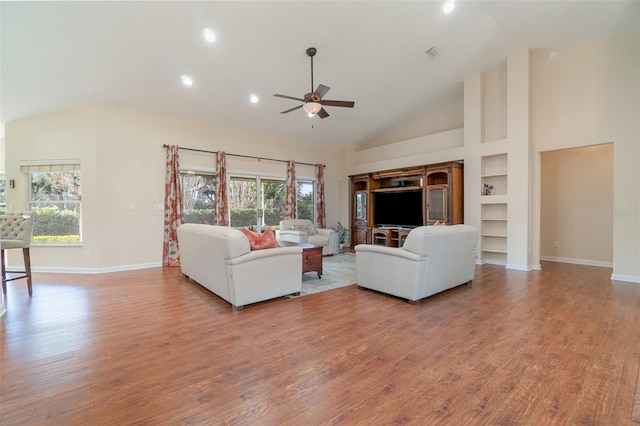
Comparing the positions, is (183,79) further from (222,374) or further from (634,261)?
(634,261)

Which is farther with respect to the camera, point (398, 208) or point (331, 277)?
point (398, 208)

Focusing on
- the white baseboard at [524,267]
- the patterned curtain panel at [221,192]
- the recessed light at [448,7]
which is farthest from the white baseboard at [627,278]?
the patterned curtain panel at [221,192]

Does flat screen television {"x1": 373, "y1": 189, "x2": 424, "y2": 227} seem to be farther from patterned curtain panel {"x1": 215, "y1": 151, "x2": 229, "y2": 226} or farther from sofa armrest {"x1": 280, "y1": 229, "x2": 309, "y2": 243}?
patterned curtain panel {"x1": 215, "y1": 151, "x2": 229, "y2": 226}

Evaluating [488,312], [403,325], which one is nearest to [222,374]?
[403,325]

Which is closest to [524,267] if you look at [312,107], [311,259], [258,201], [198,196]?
[311,259]

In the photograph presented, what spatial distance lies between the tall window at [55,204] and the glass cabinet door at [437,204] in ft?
23.3

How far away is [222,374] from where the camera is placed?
81.4 inches

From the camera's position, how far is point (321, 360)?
224 cm

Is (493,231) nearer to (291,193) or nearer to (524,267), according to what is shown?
(524,267)

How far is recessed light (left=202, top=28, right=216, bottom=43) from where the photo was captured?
3958 mm

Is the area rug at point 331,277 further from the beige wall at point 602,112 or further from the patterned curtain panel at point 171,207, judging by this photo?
the beige wall at point 602,112

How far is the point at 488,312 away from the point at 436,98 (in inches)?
211

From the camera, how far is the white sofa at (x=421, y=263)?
3.46 metres

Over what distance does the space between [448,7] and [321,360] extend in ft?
16.0
